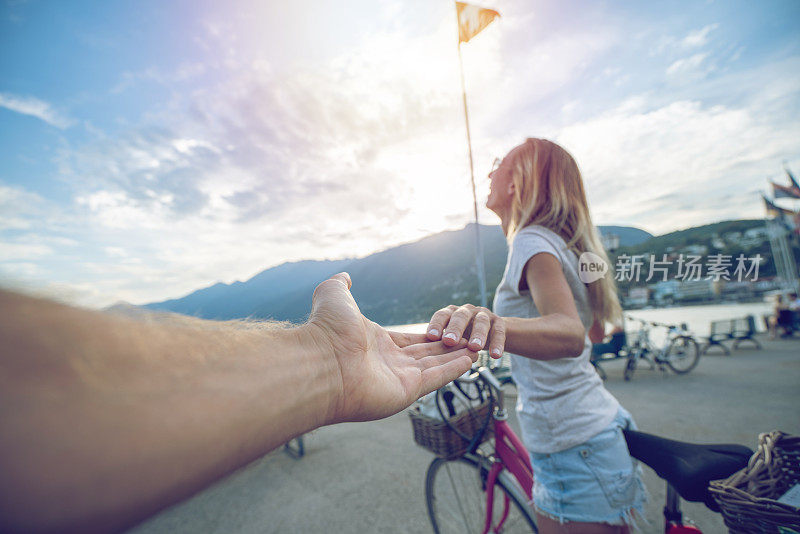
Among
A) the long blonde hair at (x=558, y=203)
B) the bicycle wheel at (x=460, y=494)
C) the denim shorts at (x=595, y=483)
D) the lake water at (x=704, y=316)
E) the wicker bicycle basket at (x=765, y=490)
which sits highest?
the long blonde hair at (x=558, y=203)

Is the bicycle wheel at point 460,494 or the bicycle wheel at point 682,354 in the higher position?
the bicycle wheel at point 460,494

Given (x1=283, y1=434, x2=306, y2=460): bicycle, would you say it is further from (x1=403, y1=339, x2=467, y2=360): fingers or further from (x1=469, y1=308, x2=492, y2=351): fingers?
(x1=469, y1=308, x2=492, y2=351): fingers

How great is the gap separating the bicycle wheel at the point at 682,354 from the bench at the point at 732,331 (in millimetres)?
2718

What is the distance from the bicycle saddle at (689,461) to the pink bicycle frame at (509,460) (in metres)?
0.70

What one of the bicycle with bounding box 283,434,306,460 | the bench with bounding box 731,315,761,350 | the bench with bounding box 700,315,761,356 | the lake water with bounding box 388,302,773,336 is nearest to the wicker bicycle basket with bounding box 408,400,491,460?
the bicycle with bounding box 283,434,306,460

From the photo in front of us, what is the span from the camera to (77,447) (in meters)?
0.37

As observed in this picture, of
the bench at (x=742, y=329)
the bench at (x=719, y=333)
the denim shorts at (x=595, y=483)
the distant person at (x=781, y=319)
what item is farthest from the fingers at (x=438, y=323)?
the distant person at (x=781, y=319)

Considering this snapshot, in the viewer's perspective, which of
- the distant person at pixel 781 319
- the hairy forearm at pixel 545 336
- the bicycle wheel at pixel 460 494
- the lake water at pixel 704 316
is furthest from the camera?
the lake water at pixel 704 316

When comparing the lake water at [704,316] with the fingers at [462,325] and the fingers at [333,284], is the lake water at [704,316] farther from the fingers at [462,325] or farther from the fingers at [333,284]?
the fingers at [333,284]

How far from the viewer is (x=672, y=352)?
813 cm

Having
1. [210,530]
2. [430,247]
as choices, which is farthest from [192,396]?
[430,247]

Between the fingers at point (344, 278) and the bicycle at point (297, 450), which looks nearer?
the fingers at point (344, 278)

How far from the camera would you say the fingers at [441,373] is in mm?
941

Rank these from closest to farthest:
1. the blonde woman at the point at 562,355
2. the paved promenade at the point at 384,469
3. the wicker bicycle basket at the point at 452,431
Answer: the blonde woman at the point at 562,355
the wicker bicycle basket at the point at 452,431
the paved promenade at the point at 384,469
